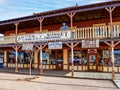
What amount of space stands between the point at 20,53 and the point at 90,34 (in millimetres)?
13520

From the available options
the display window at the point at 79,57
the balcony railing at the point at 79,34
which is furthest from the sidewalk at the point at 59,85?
the display window at the point at 79,57

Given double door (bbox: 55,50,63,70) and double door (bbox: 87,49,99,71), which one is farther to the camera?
double door (bbox: 55,50,63,70)

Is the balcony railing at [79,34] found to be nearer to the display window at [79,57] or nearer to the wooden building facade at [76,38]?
the wooden building facade at [76,38]

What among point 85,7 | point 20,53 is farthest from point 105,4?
point 20,53

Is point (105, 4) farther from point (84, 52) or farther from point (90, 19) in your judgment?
point (84, 52)

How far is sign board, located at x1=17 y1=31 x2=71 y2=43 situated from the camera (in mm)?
23406

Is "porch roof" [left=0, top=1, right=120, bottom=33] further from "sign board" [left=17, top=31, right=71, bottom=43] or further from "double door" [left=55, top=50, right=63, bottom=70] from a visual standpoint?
"double door" [left=55, top=50, right=63, bottom=70]

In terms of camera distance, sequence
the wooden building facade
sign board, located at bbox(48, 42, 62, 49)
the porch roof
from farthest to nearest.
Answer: sign board, located at bbox(48, 42, 62, 49), the wooden building facade, the porch roof

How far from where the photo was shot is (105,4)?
20828 mm

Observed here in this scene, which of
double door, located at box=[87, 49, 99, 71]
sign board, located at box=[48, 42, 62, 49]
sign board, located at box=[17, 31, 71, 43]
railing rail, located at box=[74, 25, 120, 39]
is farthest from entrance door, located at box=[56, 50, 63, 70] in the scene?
railing rail, located at box=[74, 25, 120, 39]

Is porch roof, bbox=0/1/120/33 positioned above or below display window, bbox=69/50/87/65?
above

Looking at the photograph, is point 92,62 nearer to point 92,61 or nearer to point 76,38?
point 92,61

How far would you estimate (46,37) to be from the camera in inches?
970

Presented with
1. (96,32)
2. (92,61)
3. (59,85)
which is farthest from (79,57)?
(59,85)
